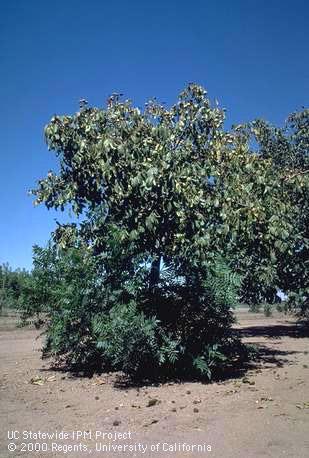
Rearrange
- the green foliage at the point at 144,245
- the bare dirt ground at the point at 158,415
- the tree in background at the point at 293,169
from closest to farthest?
the bare dirt ground at the point at 158,415, the green foliage at the point at 144,245, the tree in background at the point at 293,169

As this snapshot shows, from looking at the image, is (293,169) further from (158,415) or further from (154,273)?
(158,415)

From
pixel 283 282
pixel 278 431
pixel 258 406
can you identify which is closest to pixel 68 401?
pixel 258 406

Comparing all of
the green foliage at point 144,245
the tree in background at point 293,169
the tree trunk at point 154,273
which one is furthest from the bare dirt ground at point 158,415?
the tree in background at point 293,169

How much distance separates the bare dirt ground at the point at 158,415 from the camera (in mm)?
5203

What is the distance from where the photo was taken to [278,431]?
5.65 m

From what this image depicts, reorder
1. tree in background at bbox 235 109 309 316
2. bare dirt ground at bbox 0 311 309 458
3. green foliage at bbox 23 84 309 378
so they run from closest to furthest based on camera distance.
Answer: bare dirt ground at bbox 0 311 309 458 < green foliage at bbox 23 84 309 378 < tree in background at bbox 235 109 309 316

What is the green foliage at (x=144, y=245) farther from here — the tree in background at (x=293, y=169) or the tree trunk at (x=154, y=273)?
the tree in background at (x=293, y=169)

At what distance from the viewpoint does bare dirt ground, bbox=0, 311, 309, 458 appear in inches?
205

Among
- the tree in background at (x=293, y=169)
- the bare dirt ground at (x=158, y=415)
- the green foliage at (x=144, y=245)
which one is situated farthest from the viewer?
the tree in background at (x=293, y=169)

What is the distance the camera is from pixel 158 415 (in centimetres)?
657

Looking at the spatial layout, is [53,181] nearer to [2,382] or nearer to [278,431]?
[2,382]

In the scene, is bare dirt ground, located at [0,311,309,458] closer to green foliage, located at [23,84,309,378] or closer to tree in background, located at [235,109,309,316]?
green foliage, located at [23,84,309,378]

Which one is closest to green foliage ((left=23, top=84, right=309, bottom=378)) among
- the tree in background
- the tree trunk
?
the tree trunk

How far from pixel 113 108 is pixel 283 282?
37.4 ft
